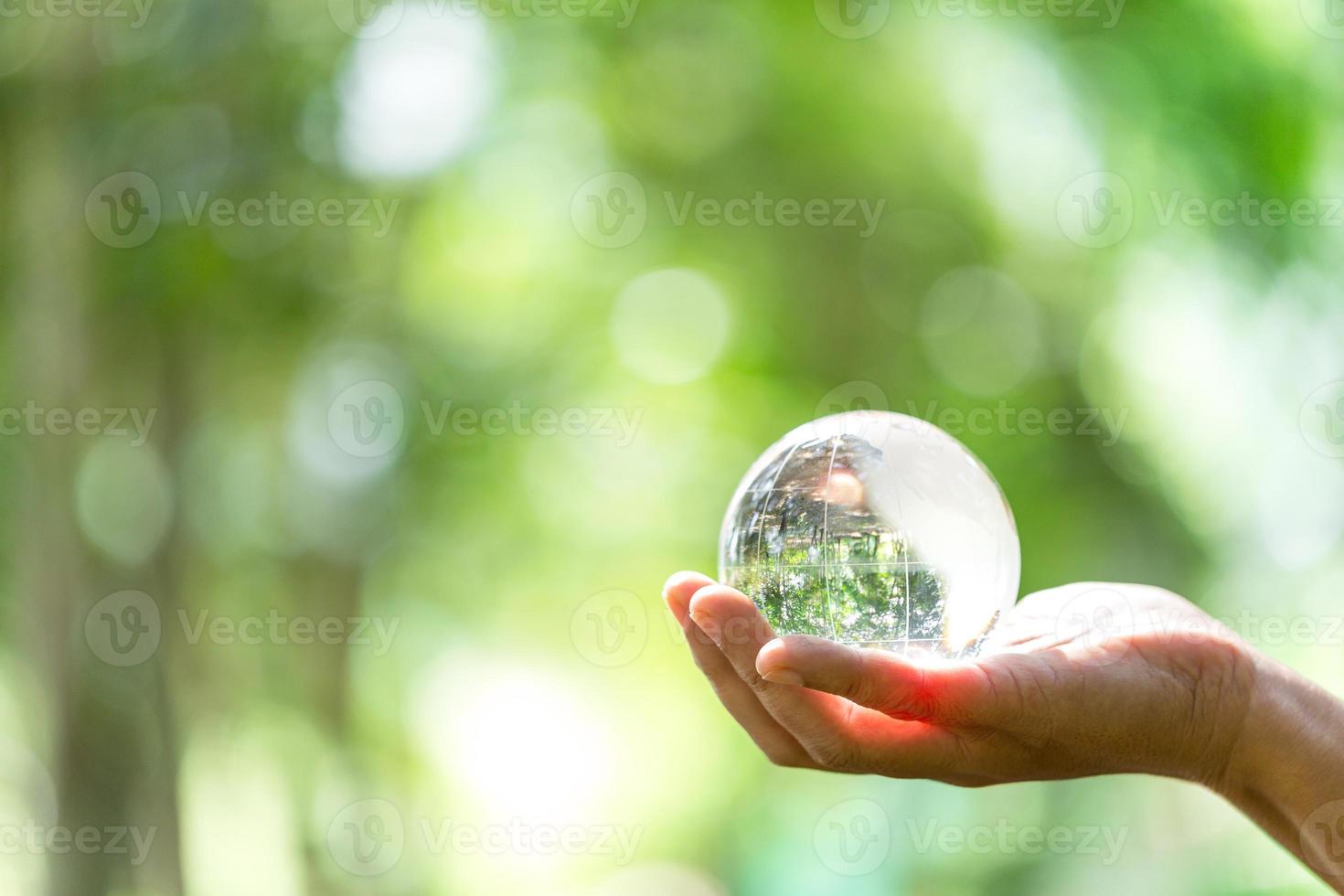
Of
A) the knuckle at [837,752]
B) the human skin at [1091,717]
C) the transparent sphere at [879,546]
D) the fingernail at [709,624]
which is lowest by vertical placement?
the knuckle at [837,752]

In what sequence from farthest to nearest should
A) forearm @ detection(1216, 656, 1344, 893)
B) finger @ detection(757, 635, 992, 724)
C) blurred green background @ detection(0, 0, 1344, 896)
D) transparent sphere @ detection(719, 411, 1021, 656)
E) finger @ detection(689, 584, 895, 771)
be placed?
1. blurred green background @ detection(0, 0, 1344, 896)
2. transparent sphere @ detection(719, 411, 1021, 656)
3. forearm @ detection(1216, 656, 1344, 893)
4. finger @ detection(689, 584, 895, 771)
5. finger @ detection(757, 635, 992, 724)

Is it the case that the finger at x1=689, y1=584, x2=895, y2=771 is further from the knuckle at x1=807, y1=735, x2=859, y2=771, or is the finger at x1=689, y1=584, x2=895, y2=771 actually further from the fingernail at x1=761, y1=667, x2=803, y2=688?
the fingernail at x1=761, y1=667, x2=803, y2=688

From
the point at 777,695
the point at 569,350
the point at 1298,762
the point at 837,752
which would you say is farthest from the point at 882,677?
the point at 569,350

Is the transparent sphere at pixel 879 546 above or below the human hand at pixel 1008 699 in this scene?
above

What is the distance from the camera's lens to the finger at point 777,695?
261 centimetres

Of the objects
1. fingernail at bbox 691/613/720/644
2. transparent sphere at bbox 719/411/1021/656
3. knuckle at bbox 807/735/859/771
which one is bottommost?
knuckle at bbox 807/735/859/771

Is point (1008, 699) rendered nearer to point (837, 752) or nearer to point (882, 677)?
point (882, 677)

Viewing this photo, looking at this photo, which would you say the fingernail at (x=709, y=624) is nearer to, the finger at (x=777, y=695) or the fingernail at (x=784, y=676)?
the finger at (x=777, y=695)

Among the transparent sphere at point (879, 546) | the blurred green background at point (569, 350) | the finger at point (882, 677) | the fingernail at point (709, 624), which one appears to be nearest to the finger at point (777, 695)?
the fingernail at point (709, 624)

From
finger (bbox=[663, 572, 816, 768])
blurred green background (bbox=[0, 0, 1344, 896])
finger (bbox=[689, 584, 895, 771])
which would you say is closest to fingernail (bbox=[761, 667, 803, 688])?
finger (bbox=[689, 584, 895, 771])

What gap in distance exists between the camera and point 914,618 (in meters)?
3.01

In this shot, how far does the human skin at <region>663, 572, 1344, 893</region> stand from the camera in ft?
8.86

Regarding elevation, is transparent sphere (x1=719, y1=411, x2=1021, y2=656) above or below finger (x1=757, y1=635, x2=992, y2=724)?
above

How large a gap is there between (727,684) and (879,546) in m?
0.53
